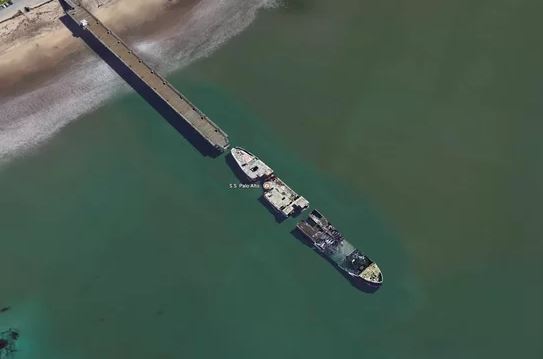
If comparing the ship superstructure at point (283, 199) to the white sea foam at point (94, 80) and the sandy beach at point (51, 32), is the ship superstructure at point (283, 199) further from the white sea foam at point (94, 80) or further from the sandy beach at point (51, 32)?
the sandy beach at point (51, 32)

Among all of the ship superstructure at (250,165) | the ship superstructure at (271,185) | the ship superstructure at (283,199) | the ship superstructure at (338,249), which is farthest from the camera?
A: the ship superstructure at (250,165)

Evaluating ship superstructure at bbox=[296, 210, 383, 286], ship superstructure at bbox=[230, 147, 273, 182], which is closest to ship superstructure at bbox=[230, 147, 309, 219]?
ship superstructure at bbox=[230, 147, 273, 182]

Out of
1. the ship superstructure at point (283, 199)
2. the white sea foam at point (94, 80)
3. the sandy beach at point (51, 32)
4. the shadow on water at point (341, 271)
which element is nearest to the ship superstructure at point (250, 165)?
the ship superstructure at point (283, 199)

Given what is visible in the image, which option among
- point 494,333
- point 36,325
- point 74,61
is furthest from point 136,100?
point 494,333

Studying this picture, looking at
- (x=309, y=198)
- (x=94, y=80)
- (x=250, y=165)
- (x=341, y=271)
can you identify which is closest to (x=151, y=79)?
(x=94, y=80)

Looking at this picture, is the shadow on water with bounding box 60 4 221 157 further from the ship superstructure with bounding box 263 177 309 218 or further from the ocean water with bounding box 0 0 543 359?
the ship superstructure with bounding box 263 177 309 218

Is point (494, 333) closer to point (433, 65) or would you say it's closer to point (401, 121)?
point (401, 121)
